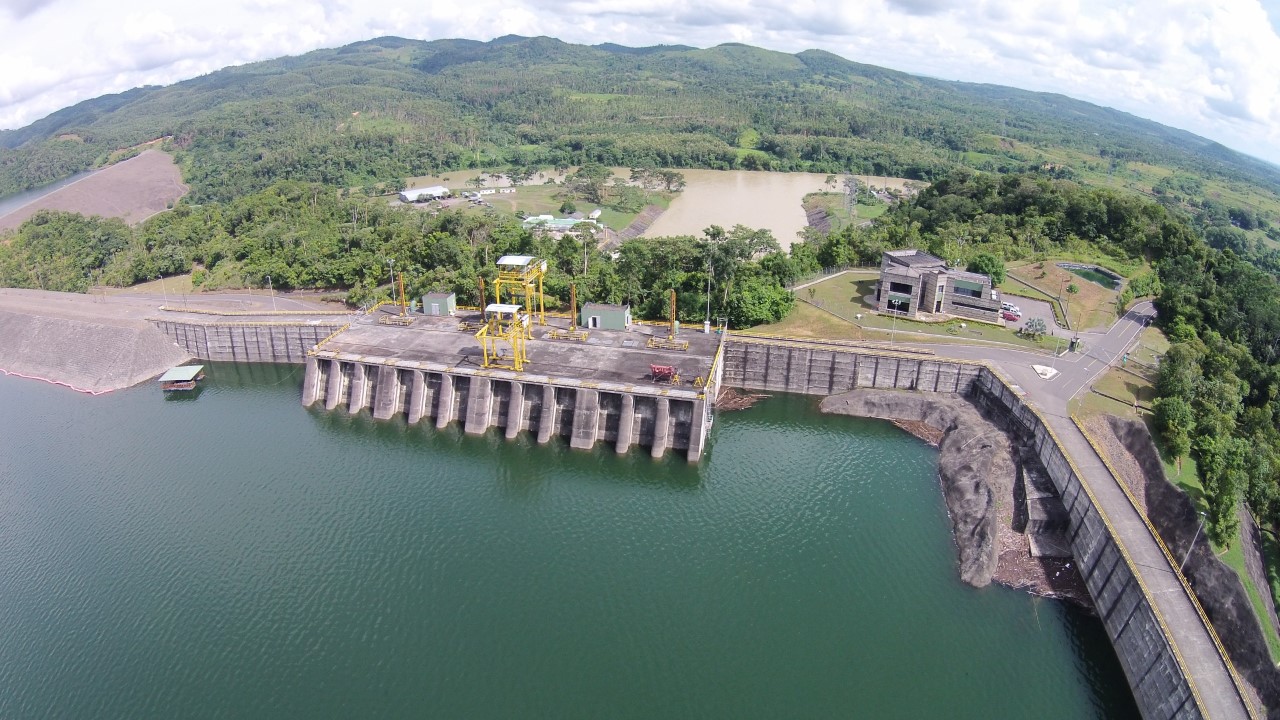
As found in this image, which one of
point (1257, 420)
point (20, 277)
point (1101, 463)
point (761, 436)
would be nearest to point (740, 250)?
point (761, 436)

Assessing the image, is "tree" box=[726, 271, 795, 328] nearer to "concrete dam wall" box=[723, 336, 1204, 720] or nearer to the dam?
the dam

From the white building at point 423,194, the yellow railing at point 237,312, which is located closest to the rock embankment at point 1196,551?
the yellow railing at point 237,312

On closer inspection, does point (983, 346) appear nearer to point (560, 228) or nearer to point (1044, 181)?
point (1044, 181)

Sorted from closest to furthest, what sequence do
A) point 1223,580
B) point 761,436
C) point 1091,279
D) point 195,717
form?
point 195,717
point 1223,580
point 761,436
point 1091,279

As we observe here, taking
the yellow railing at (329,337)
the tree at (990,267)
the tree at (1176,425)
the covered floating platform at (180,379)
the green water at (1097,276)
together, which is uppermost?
the tree at (990,267)

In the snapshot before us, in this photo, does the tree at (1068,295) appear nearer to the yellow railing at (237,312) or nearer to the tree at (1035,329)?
the tree at (1035,329)

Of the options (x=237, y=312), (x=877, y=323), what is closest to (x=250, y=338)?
(x=237, y=312)

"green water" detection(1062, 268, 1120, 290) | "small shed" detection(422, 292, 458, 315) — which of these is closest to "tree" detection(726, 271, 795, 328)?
"small shed" detection(422, 292, 458, 315)

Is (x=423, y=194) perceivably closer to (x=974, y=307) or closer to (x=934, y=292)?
(x=934, y=292)
